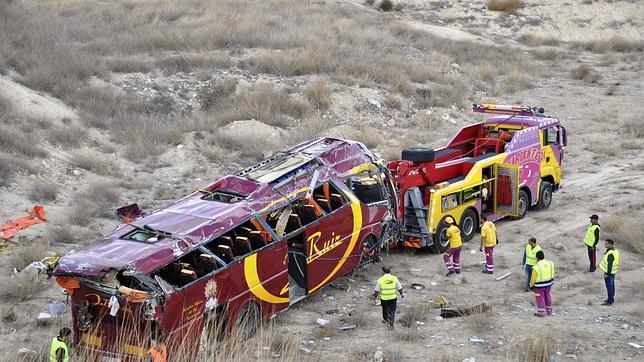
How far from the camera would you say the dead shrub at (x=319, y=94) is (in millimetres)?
26016

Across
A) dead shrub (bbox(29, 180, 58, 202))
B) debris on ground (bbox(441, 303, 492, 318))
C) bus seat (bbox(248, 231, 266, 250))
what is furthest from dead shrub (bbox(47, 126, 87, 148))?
debris on ground (bbox(441, 303, 492, 318))

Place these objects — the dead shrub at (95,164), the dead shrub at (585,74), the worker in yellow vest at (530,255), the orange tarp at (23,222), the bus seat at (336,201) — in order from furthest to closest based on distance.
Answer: the dead shrub at (585,74) < the dead shrub at (95,164) < the orange tarp at (23,222) < the bus seat at (336,201) < the worker in yellow vest at (530,255)

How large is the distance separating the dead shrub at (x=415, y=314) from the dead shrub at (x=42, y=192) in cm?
962

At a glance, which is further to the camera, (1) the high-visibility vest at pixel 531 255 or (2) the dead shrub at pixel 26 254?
(2) the dead shrub at pixel 26 254

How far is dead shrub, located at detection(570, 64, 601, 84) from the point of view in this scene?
34719 mm

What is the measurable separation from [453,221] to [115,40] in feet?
57.8

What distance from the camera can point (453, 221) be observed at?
16031 millimetres

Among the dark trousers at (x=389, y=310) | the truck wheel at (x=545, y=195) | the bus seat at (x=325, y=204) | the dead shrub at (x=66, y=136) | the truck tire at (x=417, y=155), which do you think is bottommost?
the truck wheel at (x=545, y=195)

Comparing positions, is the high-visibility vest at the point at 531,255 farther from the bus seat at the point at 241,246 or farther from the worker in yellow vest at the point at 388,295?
the bus seat at the point at 241,246

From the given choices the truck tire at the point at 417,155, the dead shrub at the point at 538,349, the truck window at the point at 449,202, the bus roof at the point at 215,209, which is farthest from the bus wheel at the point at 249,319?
the truck tire at the point at 417,155

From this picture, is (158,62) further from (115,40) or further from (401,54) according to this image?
(401,54)

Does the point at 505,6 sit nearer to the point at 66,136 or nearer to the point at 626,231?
Result: the point at 66,136

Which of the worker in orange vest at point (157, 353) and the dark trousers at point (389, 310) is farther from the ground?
the worker in orange vest at point (157, 353)

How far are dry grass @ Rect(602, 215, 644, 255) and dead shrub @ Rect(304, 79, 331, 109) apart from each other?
1097 centimetres
